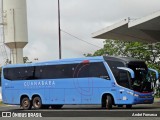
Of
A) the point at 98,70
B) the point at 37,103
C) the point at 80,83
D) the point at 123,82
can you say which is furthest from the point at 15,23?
the point at 123,82

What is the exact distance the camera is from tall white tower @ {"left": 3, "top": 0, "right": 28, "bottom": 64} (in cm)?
5553

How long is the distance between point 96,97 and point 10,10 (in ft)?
111

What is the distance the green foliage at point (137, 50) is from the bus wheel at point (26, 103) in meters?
24.1

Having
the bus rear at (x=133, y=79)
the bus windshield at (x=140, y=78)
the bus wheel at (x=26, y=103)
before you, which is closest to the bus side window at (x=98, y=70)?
the bus rear at (x=133, y=79)

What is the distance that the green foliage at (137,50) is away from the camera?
54075 mm

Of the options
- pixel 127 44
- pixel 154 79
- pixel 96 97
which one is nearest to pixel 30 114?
pixel 96 97

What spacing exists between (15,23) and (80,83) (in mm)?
32605

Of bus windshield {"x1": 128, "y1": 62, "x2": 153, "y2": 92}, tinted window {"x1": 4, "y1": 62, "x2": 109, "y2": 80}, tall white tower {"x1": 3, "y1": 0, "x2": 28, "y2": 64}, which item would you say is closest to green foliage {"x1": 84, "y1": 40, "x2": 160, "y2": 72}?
tall white tower {"x1": 3, "y1": 0, "x2": 28, "y2": 64}

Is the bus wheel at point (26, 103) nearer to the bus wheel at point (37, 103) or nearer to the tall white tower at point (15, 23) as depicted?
the bus wheel at point (37, 103)

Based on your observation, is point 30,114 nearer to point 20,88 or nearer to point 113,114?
point 113,114

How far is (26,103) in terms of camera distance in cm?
2747

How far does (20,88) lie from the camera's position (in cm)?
2789

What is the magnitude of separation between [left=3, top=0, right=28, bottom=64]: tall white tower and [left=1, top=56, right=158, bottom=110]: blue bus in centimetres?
2747

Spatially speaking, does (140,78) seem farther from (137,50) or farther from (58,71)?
(137,50)
